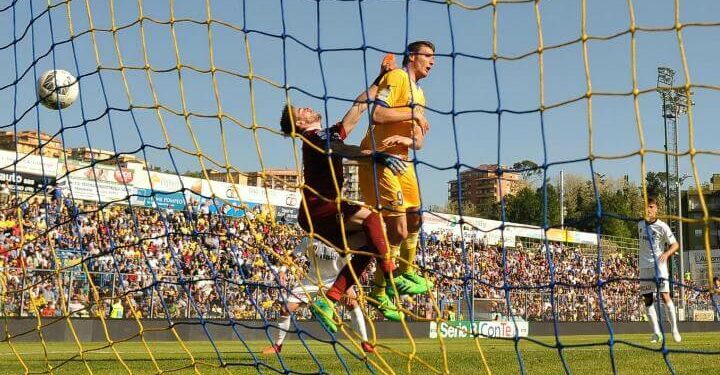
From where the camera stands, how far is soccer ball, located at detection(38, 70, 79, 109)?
653cm

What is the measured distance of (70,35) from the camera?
6.29 metres

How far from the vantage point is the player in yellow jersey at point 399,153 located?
19.2 ft

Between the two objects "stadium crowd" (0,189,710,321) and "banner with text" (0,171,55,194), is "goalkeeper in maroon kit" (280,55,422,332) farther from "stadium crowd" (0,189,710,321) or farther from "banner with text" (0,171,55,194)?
"banner with text" (0,171,55,194)

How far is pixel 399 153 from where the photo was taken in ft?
20.4

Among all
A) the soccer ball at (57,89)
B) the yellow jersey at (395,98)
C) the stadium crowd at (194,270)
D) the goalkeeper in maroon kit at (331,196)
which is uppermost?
the soccer ball at (57,89)

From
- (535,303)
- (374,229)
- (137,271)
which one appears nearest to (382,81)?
(374,229)

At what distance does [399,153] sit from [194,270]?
12.5 m

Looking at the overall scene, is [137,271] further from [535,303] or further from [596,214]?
[596,214]

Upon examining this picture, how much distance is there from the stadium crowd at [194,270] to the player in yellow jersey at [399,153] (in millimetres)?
941

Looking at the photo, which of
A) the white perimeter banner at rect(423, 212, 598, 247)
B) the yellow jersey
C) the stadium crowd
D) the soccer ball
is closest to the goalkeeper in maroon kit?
the yellow jersey

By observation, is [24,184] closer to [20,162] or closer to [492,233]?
[20,162]

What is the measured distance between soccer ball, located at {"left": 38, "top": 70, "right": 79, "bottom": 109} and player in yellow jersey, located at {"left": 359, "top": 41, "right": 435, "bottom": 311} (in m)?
2.28

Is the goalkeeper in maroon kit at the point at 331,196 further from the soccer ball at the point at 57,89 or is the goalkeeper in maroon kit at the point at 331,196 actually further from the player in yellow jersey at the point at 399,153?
the soccer ball at the point at 57,89

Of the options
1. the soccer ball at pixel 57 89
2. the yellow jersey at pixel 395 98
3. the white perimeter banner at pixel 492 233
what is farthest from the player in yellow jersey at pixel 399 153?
the white perimeter banner at pixel 492 233
